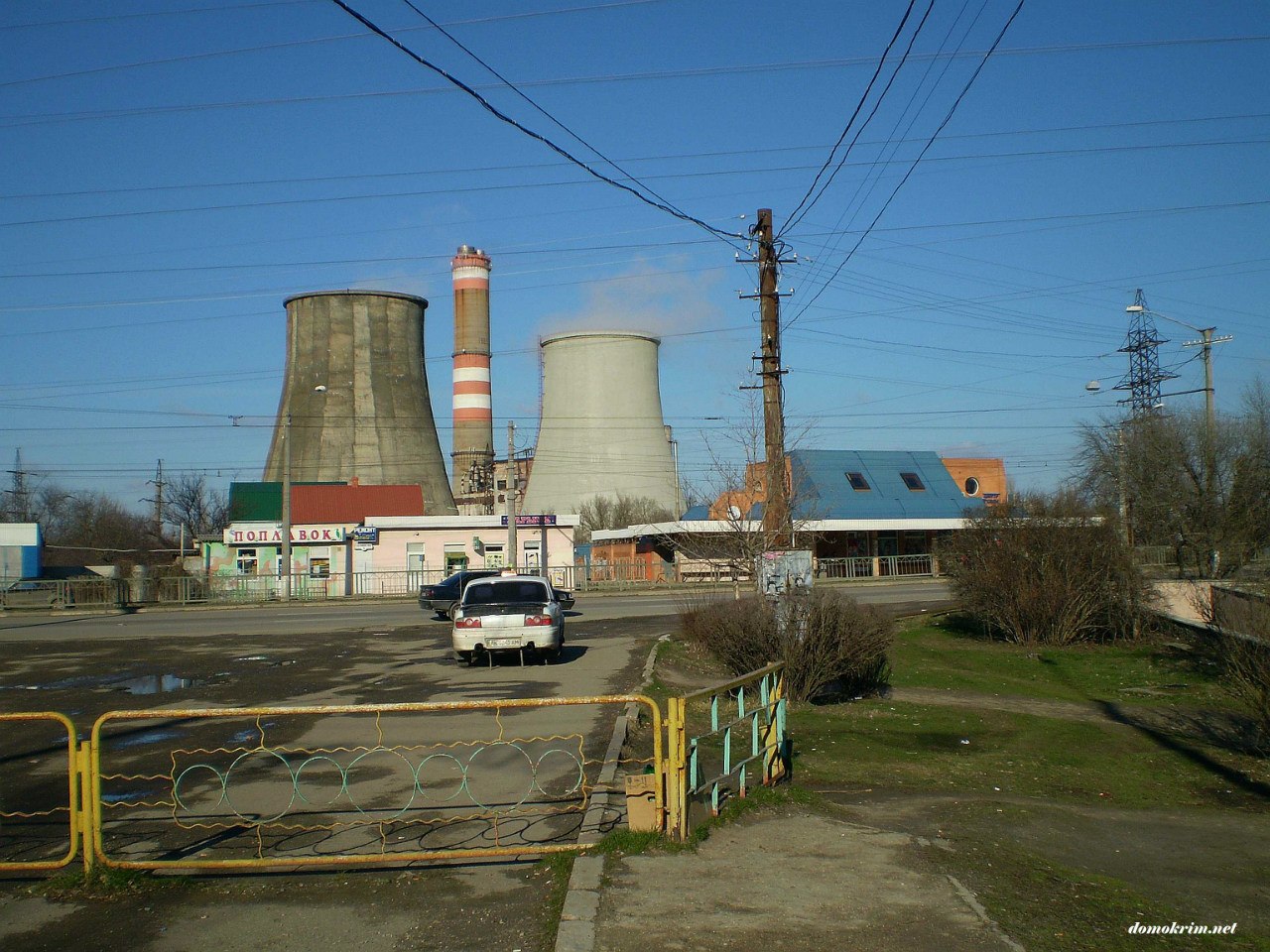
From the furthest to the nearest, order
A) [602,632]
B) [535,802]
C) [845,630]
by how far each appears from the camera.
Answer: [602,632], [845,630], [535,802]

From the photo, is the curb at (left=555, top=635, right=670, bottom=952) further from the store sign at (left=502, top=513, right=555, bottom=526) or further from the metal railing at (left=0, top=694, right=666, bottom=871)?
the store sign at (left=502, top=513, right=555, bottom=526)

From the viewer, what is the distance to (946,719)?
512 inches

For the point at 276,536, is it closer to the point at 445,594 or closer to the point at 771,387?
the point at 445,594

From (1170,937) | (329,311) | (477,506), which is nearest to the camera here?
(1170,937)

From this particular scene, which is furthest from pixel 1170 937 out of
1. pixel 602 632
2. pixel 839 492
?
pixel 839 492

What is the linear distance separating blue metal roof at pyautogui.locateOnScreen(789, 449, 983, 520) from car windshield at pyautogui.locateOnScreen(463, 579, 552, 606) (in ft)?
107

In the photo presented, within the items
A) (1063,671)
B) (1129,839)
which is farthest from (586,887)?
(1063,671)

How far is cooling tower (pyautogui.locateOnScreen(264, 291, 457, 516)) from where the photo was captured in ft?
188

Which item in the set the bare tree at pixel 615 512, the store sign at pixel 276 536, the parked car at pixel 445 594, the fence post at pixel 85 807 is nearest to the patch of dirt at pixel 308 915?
the fence post at pixel 85 807

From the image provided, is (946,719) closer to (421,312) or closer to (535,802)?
(535,802)

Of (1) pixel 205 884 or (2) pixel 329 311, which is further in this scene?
(2) pixel 329 311

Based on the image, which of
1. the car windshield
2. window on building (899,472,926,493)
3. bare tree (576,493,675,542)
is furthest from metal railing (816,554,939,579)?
the car windshield

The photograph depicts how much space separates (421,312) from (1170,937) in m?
59.1

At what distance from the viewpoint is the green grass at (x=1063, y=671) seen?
15508mm
